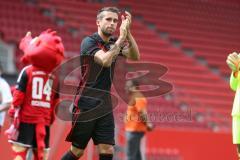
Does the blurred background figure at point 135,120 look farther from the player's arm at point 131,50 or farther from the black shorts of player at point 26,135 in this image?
the black shorts of player at point 26,135

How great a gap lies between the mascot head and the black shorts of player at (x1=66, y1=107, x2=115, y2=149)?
0.93 metres

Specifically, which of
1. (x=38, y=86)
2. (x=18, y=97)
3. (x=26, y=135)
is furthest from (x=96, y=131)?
(x=18, y=97)

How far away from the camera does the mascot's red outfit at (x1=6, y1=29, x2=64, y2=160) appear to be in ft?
21.7

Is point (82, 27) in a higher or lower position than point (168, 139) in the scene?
higher

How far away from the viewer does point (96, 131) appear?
734 cm

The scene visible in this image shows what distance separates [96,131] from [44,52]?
1.26m

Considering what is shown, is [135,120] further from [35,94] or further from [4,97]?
[35,94]

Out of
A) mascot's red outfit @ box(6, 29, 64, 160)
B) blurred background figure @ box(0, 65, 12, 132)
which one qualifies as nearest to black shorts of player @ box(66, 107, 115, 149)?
mascot's red outfit @ box(6, 29, 64, 160)

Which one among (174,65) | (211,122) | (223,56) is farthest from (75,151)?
(223,56)

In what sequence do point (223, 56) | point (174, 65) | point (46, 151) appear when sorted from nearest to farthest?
point (46, 151) < point (174, 65) < point (223, 56)

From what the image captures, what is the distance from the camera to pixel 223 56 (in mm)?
21031

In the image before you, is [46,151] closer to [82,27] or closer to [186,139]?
[186,139]

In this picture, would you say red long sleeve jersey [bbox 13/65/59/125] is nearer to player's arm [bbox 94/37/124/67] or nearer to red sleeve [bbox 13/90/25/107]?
red sleeve [bbox 13/90/25/107]

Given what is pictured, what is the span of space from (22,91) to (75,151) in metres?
1.11
